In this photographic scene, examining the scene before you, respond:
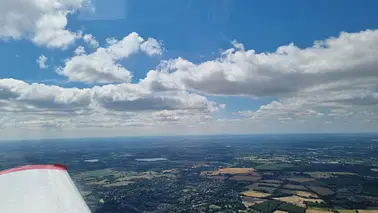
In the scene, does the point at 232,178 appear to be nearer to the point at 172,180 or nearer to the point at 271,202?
the point at 172,180

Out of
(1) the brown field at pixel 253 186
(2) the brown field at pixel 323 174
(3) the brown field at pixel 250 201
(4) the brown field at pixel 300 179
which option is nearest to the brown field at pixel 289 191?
(1) the brown field at pixel 253 186

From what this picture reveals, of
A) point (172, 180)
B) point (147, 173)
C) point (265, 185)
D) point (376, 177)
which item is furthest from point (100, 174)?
point (376, 177)

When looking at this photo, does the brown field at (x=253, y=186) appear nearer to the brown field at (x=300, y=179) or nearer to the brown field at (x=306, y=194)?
the brown field at (x=306, y=194)

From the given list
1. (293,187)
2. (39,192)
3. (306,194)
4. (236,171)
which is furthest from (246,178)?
(39,192)

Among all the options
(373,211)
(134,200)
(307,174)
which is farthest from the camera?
(307,174)

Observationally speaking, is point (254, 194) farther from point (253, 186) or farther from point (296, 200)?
point (296, 200)

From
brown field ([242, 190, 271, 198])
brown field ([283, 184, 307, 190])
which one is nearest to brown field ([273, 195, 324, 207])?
brown field ([242, 190, 271, 198])

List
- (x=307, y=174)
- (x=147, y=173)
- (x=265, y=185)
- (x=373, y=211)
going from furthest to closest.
Answer: (x=147, y=173) < (x=307, y=174) < (x=265, y=185) < (x=373, y=211)

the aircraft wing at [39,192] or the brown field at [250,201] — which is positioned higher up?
the aircraft wing at [39,192]
